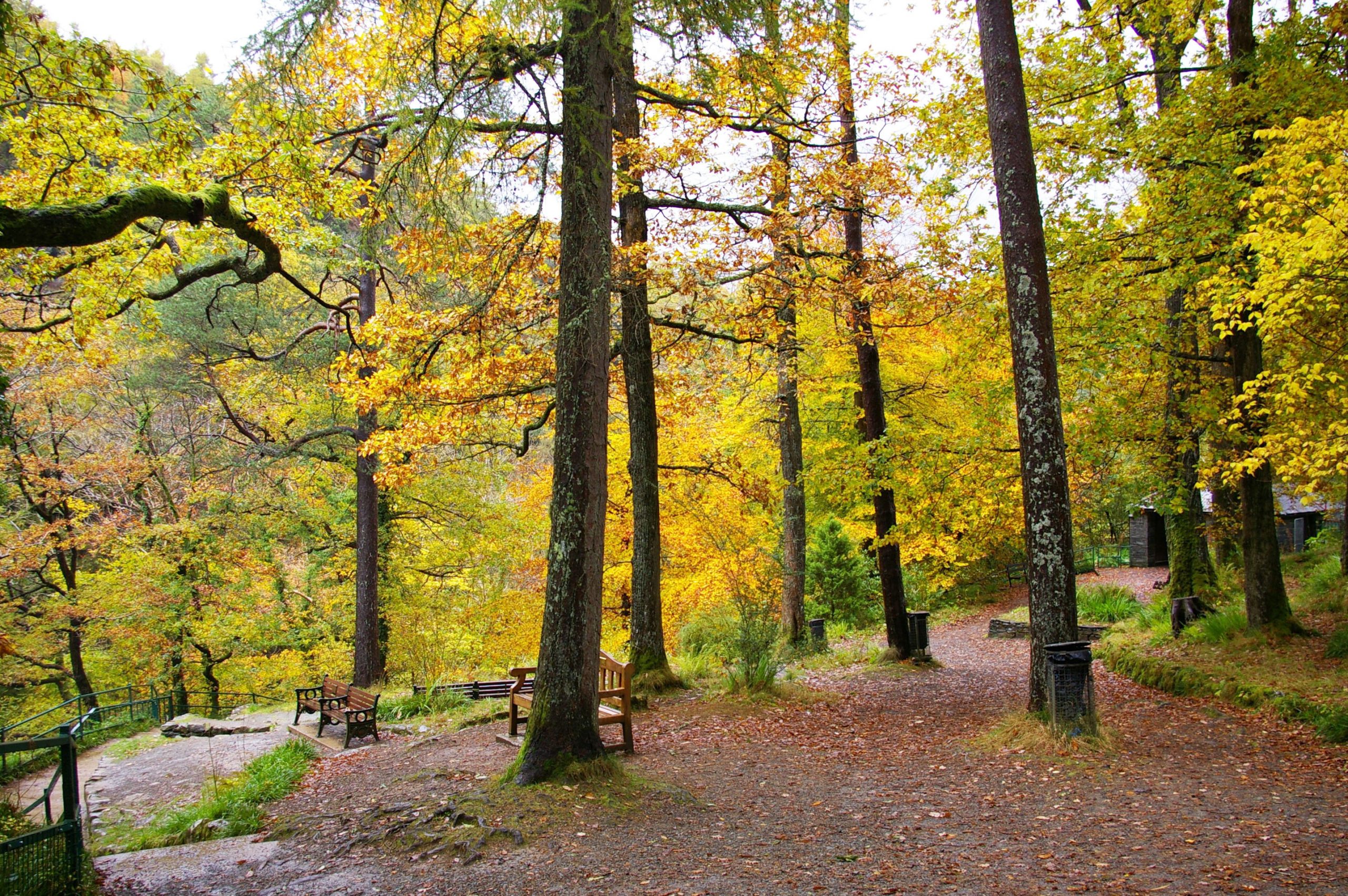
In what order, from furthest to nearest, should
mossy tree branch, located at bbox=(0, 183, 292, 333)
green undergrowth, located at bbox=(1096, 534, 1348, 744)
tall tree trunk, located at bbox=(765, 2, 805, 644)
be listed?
1. tall tree trunk, located at bbox=(765, 2, 805, 644)
2. green undergrowth, located at bbox=(1096, 534, 1348, 744)
3. mossy tree branch, located at bbox=(0, 183, 292, 333)

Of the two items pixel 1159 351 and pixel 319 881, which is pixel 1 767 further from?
pixel 1159 351

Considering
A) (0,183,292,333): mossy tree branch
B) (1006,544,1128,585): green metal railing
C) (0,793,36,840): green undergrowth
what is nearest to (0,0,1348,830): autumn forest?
(0,183,292,333): mossy tree branch

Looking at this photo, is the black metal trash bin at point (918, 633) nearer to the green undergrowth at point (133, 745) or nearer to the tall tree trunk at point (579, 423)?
the tall tree trunk at point (579, 423)

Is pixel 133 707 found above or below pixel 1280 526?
below

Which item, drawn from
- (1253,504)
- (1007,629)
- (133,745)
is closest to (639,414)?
(1253,504)

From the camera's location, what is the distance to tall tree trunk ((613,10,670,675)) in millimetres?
9672

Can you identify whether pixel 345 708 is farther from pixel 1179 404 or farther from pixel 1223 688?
pixel 1179 404

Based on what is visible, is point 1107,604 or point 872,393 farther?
point 1107,604

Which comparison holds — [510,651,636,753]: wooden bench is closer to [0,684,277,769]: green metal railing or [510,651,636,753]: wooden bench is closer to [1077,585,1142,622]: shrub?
[0,684,277,769]: green metal railing

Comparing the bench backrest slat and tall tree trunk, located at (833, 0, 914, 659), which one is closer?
tall tree trunk, located at (833, 0, 914, 659)

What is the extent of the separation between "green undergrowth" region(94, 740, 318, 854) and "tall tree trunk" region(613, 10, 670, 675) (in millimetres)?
4149

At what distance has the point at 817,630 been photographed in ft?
49.0

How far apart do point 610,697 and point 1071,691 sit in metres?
4.21

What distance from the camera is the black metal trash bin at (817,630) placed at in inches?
571
